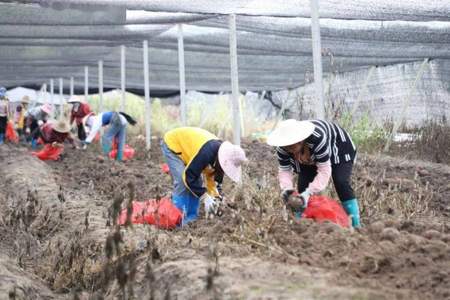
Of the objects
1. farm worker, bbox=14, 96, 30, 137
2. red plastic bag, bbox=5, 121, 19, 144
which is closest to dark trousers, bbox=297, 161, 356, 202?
red plastic bag, bbox=5, 121, 19, 144

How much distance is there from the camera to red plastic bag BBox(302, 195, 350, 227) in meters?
5.08

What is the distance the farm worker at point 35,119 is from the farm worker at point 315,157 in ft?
31.5

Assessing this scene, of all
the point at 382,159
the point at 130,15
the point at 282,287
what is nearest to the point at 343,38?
the point at 382,159

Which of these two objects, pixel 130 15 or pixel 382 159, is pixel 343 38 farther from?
pixel 130 15

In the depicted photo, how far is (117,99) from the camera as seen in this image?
2612 centimetres

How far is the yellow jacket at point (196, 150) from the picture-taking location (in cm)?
539

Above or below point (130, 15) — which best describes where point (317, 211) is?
below

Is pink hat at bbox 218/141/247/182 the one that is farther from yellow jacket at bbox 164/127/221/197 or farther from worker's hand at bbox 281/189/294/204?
worker's hand at bbox 281/189/294/204

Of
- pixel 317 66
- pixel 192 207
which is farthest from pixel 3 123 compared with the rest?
pixel 317 66

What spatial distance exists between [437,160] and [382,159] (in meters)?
0.98

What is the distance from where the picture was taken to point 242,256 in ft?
12.1

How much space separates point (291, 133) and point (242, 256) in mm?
1204

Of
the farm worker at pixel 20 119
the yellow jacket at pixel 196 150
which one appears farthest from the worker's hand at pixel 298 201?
the farm worker at pixel 20 119

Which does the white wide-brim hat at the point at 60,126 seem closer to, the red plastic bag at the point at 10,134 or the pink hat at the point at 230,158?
the red plastic bag at the point at 10,134
